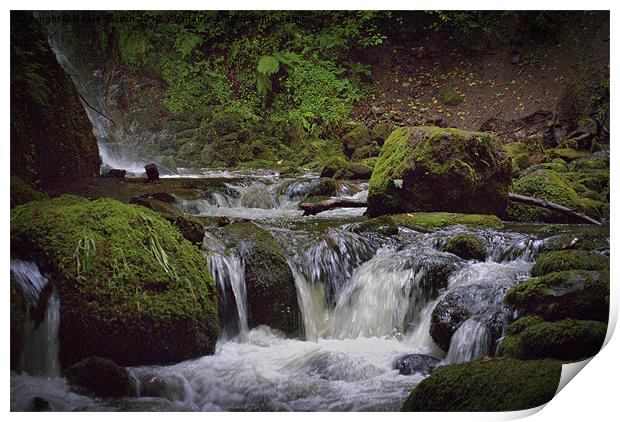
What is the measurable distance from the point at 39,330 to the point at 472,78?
11.5 feet

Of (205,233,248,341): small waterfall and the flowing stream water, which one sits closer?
the flowing stream water

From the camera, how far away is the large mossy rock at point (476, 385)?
Result: 3.97m

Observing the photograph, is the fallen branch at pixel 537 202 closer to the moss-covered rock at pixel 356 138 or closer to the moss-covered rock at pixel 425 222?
the moss-covered rock at pixel 425 222

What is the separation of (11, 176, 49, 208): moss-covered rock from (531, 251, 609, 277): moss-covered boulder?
11.3 ft

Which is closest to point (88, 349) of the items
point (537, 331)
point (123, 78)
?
point (123, 78)

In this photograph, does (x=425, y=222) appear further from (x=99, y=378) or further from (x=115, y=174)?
(x=99, y=378)

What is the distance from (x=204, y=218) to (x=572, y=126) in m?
2.73

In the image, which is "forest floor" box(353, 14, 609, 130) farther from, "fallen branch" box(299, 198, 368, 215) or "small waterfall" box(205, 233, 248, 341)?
"small waterfall" box(205, 233, 248, 341)

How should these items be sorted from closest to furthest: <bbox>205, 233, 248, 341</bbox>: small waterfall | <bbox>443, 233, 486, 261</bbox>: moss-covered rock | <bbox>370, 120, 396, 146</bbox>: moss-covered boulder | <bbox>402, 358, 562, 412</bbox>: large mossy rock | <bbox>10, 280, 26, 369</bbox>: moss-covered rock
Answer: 1. <bbox>10, 280, 26, 369</bbox>: moss-covered rock
2. <bbox>402, 358, 562, 412</bbox>: large mossy rock
3. <bbox>205, 233, 248, 341</bbox>: small waterfall
4. <bbox>443, 233, 486, 261</bbox>: moss-covered rock
5. <bbox>370, 120, 396, 146</bbox>: moss-covered boulder

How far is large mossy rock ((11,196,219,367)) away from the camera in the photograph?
391 cm

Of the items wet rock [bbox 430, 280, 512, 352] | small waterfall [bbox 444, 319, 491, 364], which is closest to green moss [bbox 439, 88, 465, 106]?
wet rock [bbox 430, 280, 512, 352]

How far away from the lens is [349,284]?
14.0 ft

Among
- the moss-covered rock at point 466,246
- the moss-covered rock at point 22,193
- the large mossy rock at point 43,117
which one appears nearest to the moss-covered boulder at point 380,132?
the moss-covered rock at point 466,246

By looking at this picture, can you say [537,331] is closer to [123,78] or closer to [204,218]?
[204,218]
